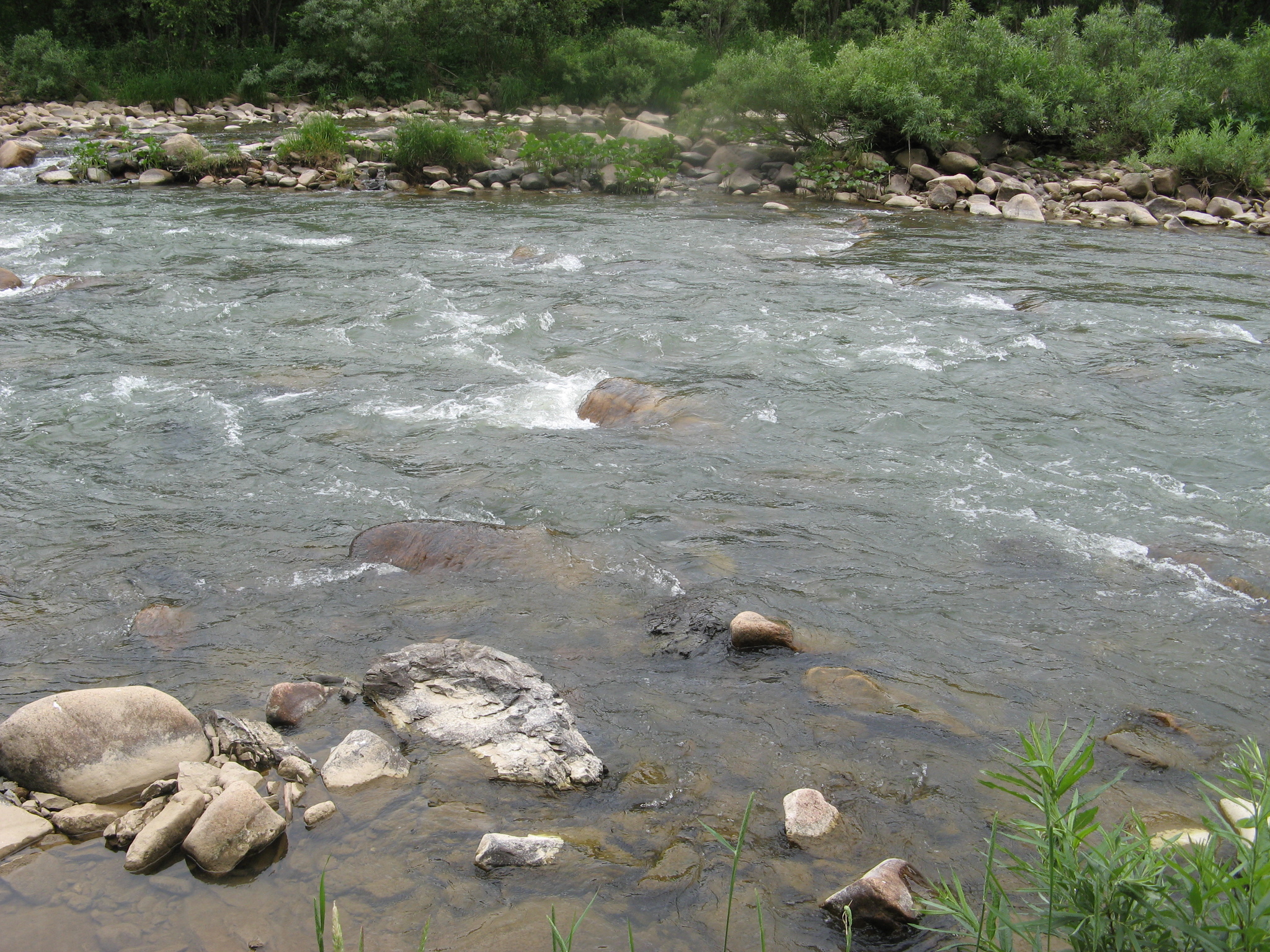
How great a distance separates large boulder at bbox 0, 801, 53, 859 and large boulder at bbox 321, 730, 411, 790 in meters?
1.02

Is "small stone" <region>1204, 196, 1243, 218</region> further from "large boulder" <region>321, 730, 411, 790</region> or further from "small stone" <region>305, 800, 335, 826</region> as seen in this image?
"small stone" <region>305, 800, 335, 826</region>

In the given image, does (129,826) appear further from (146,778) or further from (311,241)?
(311,241)

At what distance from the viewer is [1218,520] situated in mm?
6195

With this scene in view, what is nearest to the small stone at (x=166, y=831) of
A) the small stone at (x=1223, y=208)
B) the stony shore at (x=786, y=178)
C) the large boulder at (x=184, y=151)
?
the stony shore at (x=786, y=178)

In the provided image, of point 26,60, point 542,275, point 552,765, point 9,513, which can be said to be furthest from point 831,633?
point 26,60

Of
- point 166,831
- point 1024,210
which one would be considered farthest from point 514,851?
point 1024,210

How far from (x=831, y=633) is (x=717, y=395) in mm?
3748

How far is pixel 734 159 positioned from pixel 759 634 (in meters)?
18.6

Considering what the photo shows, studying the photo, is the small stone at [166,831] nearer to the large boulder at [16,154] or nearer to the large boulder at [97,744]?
the large boulder at [97,744]

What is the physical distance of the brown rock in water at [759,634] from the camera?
15.9 feet

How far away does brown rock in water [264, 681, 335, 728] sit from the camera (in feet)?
13.8

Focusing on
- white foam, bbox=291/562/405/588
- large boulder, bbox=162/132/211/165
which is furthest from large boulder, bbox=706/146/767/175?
white foam, bbox=291/562/405/588

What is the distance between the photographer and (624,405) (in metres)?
7.98

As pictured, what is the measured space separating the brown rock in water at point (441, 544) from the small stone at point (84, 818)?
2.14 metres
